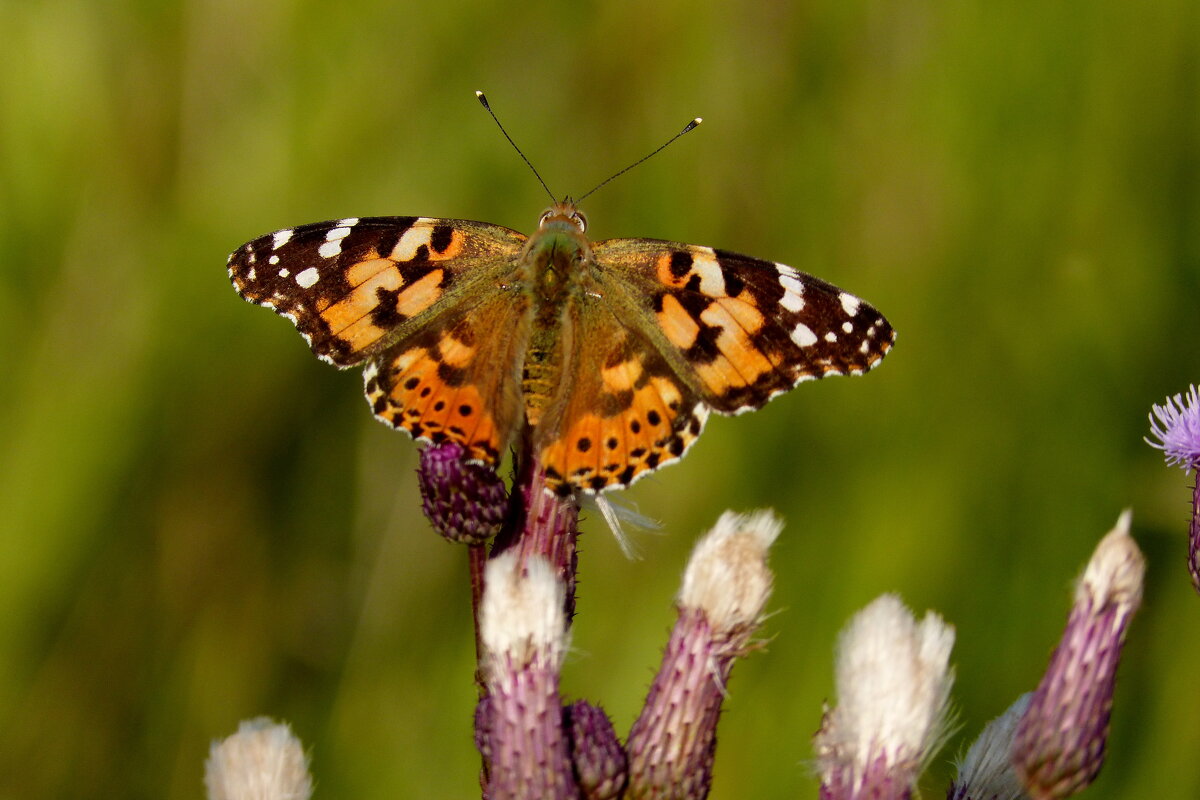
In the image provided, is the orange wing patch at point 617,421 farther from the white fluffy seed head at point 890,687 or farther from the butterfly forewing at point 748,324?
the white fluffy seed head at point 890,687

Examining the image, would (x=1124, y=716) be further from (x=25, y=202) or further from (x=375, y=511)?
(x=25, y=202)

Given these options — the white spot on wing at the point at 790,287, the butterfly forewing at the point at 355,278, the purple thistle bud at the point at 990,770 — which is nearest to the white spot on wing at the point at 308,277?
the butterfly forewing at the point at 355,278

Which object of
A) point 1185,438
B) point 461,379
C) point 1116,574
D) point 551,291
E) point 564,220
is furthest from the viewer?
point 564,220

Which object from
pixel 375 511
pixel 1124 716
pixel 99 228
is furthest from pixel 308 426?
pixel 1124 716

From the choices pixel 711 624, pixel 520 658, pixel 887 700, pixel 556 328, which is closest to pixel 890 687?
pixel 887 700

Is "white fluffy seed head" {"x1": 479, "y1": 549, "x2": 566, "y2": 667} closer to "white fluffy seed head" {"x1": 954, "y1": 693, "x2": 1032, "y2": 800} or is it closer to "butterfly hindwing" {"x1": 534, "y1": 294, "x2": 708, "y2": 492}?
"butterfly hindwing" {"x1": 534, "y1": 294, "x2": 708, "y2": 492}

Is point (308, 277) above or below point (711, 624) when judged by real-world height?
above

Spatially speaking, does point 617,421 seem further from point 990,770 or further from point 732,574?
point 990,770
